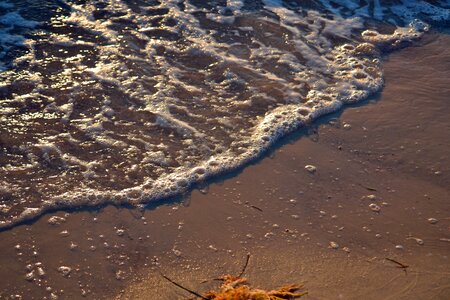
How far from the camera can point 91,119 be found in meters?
3.86

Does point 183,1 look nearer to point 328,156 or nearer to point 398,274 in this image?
point 328,156

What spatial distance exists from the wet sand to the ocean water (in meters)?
0.20

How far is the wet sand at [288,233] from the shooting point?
2793mm

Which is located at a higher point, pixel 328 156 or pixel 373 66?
pixel 373 66

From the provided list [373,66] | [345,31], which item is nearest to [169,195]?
[373,66]

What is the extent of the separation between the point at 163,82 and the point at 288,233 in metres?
1.75

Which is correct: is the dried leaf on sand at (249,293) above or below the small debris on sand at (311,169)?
below

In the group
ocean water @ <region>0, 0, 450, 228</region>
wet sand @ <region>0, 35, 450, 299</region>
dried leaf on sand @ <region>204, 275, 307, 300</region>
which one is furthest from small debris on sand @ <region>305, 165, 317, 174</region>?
dried leaf on sand @ <region>204, 275, 307, 300</region>

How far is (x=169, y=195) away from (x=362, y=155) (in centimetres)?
128

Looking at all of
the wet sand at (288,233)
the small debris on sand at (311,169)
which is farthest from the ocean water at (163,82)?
the small debris on sand at (311,169)

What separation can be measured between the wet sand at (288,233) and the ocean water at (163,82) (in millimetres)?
199

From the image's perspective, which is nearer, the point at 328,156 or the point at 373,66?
the point at 328,156

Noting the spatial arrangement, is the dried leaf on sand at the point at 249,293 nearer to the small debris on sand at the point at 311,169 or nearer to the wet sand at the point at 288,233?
the wet sand at the point at 288,233

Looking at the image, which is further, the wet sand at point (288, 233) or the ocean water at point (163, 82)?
the ocean water at point (163, 82)
